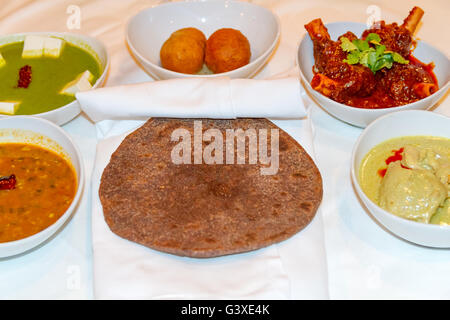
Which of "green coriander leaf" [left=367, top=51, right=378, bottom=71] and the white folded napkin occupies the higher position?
"green coriander leaf" [left=367, top=51, right=378, bottom=71]

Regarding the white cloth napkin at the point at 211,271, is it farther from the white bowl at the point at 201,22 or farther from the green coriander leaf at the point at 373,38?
the white bowl at the point at 201,22

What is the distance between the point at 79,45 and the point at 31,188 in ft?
3.28

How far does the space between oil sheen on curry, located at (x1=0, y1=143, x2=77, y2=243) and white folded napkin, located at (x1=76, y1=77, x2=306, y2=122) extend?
316 millimetres

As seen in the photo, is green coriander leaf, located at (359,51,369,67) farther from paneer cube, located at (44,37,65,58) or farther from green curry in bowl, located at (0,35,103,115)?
paneer cube, located at (44,37,65,58)

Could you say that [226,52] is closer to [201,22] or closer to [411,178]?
[201,22]

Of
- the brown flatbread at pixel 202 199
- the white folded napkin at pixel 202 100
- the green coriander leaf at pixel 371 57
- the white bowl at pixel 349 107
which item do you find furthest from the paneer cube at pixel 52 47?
the green coriander leaf at pixel 371 57

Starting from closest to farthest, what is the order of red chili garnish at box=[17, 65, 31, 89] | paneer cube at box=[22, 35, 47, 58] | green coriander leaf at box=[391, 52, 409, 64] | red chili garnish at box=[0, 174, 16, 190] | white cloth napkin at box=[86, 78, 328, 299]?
white cloth napkin at box=[86, 78, 328, 299] < red chili garnish at box=[0, 174, 16, 190] < green coriander leaf at box=[391, 52, 409, 64] < red chili garnish at box=[17, 65, 31, 89] < paneer cube at box=[22, 35, 47, 58]

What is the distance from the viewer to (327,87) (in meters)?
2.32

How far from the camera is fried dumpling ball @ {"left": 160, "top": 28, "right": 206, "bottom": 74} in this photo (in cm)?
252

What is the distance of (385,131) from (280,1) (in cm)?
136

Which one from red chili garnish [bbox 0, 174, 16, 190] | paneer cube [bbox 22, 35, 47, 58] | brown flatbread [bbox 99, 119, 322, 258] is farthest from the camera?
paneer cube [bbox 22, 35, 47, 58]

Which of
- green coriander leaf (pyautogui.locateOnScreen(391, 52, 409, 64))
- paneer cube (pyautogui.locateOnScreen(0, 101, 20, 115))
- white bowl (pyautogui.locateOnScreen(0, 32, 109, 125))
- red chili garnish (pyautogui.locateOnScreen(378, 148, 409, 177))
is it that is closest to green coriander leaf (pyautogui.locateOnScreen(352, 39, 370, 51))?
green coriander leaf (pyautogui.locateOnScreen(391, 52, 409, 64))

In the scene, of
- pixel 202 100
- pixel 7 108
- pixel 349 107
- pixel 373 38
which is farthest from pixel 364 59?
pixel 7 108
